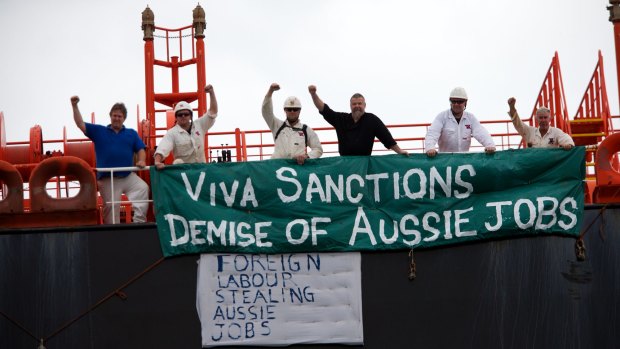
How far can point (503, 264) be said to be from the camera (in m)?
13.9

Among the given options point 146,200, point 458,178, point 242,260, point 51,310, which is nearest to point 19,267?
point 51,310

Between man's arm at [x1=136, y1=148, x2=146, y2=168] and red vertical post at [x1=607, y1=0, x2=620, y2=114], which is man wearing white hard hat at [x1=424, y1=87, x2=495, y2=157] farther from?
red vertical post at [x1=607, y1=0, x2=620, y2=114]

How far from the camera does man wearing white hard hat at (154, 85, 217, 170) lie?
14.2m

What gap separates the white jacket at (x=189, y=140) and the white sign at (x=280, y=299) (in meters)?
1.39

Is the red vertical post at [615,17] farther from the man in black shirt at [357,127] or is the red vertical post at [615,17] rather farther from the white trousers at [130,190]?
the white trousers at [130,190]

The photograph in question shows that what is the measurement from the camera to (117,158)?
1461 centimetres

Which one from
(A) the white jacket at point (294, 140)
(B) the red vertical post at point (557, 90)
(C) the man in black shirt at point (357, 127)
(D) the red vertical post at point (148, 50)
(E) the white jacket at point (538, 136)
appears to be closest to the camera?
(C) the man in black shirt at point (357, 127)

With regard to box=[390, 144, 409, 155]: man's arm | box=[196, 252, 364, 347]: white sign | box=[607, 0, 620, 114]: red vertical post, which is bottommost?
box=[196, 252, 364, 347]: white sign

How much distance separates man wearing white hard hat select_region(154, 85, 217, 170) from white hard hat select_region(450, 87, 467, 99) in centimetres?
293

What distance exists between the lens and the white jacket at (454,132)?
47.1ft

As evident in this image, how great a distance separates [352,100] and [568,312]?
3616 mm

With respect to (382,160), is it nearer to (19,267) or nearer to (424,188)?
(424,188)

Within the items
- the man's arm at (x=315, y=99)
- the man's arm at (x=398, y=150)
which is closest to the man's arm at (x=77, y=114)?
the man's arm at (x=315, y=99)

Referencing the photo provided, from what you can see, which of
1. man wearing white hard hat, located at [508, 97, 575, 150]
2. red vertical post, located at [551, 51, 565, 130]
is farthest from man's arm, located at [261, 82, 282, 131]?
red vertical post, located at [551, 51, 565, 130]
